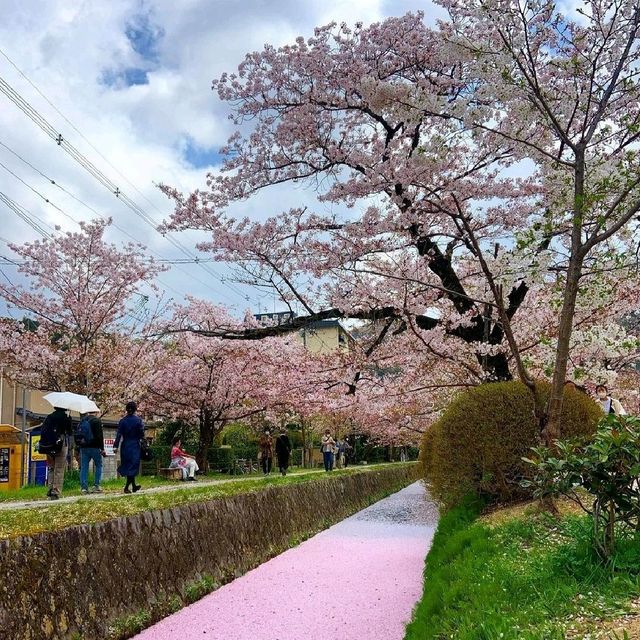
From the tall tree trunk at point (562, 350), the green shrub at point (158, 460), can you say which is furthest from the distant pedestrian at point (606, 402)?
the green shrub at point (158, 460)

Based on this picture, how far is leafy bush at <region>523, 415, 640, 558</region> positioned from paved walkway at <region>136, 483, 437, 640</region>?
218 cm

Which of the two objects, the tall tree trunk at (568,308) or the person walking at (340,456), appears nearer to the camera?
the tall tree trunk at (568,308)

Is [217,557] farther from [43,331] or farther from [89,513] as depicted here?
[43,331]

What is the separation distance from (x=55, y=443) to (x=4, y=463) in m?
4.41

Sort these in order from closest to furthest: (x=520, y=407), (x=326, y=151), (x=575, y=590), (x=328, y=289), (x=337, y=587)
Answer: (x=575, y=590), (x=337, y=587), (x=520, y=407), (x=326, y=151), (x=328, y=289)

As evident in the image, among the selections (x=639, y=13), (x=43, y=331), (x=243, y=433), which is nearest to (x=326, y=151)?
(x=639, y=13)

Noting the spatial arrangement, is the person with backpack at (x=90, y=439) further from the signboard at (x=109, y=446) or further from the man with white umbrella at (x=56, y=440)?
the signboard at (x=109, y=446)

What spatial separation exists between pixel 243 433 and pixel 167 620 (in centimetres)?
2453

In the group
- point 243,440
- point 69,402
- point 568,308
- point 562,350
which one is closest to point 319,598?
point 562,350

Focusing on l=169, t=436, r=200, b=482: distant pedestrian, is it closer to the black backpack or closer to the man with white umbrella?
the man with white umbrella

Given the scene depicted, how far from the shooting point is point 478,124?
557cm

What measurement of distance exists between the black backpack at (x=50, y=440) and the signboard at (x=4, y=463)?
4.15 meters

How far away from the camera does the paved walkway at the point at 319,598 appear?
5.11m

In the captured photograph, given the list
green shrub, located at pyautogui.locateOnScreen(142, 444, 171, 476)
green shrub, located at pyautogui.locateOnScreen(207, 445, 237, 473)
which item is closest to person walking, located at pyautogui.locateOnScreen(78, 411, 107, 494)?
green shrub, located at pyautogui.locateOnScreen(142, 444, 171, 476)
